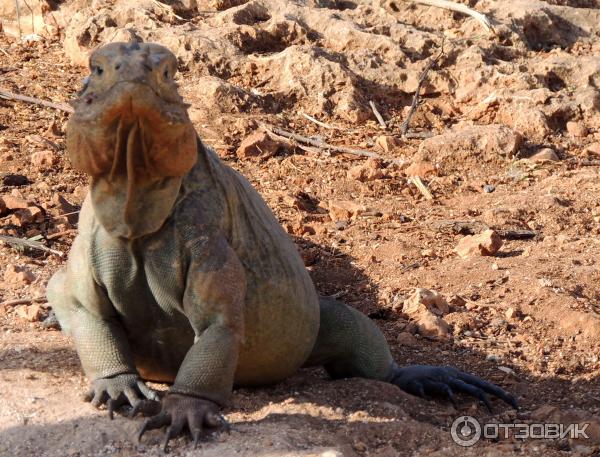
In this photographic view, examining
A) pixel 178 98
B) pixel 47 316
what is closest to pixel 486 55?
pixel 47 316

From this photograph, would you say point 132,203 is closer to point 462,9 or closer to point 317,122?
point 317,122

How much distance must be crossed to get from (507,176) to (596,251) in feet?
6.90

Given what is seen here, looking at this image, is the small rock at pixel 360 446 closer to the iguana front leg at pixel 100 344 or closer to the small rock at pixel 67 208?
the iguana front leg at pixel 100 344

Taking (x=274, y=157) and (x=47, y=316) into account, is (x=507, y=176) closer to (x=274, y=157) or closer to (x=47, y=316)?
(x=274, y=157)

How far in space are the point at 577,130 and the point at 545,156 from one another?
0.91m

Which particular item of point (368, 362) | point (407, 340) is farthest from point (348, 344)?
point (407, 340)

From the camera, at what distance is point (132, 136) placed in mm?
4801

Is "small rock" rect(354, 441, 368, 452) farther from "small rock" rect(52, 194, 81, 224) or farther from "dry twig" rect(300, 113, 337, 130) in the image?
"dry twig" rect(300, 113, 337, 130)

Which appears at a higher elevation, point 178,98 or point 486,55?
point 178,98

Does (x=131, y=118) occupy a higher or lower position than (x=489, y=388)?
higher

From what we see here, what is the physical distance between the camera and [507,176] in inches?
445

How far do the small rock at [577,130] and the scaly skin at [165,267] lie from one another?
6.86 metres

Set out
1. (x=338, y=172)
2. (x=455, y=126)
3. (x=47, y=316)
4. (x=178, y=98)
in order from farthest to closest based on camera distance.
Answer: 1. (x=455, y=126)
2. (x=338, y=172)
3. (x=47, y=316)
4. (x=178, y=98)

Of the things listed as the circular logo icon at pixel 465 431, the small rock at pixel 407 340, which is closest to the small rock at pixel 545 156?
the small rock at pixel 407 340
